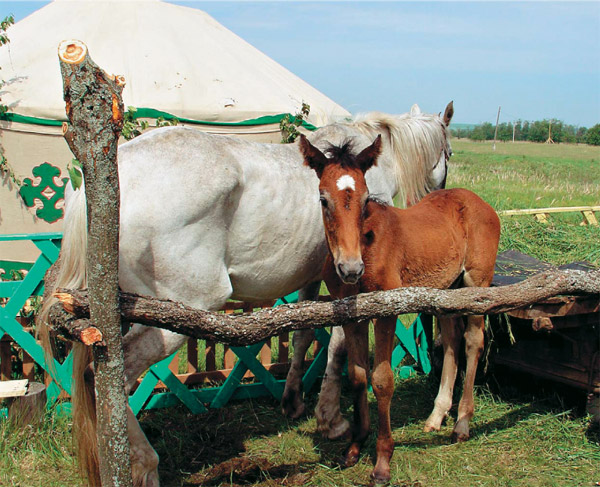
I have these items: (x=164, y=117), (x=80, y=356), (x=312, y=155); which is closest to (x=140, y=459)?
(x=80, y=356)

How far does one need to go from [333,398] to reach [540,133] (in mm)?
66434

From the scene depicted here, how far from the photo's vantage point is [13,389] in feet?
11.8

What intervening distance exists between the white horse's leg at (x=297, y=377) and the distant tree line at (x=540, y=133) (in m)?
52.5

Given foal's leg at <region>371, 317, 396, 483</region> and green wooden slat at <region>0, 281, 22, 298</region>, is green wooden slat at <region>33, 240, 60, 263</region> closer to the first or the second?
green wooden slat at <region>0, 281, 22, 298</region>

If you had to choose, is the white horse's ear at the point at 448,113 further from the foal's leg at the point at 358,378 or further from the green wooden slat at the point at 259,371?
the green wooden slat at the point at 259,371

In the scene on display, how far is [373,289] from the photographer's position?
10.9 feet

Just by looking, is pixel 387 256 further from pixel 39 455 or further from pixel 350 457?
pixel 39 455

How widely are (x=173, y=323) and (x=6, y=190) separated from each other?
4897mm

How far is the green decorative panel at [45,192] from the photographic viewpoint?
21.2 ft

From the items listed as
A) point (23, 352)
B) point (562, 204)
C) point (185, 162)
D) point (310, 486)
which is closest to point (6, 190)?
point (23, 352)

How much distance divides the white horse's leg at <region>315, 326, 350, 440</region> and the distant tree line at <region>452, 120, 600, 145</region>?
5295 centimetres

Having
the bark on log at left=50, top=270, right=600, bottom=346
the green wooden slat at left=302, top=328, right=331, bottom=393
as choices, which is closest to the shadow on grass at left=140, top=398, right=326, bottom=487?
the green wooden slat at left=302, top=328, right=331, bottom=393

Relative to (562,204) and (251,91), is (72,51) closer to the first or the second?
(251,91)

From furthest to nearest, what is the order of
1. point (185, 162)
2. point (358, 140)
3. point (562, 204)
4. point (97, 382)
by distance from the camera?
point (562, 204) → point (358, 140) → point (185, 162) → point (97, 382)
